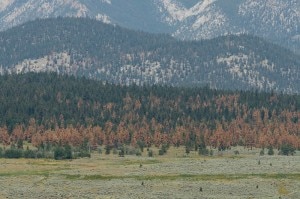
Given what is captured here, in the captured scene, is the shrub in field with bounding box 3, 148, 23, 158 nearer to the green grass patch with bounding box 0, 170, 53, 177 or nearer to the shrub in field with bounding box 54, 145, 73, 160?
the shrub in field with bounding box 54, 145, 73, 160

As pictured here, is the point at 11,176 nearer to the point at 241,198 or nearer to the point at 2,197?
the point at 2,197

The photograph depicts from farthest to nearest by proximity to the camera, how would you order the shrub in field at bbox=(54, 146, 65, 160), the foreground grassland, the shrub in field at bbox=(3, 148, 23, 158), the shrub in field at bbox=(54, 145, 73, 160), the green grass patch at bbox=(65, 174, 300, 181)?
1. the shrub in field at bbox=(3, 148, 23, 158)
2. the shrub in field at bbox=(54, 145, 73, 160)
3. the shrub in field at bbox=(54, 146, 65, 160)
4. the green grass patch at bbox=(65, 174, 300, 181)
5. the foreground grassland

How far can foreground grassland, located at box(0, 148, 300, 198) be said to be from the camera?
104m

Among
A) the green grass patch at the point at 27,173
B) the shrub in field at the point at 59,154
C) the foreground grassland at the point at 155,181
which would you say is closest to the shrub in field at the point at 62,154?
the shrub in field at the point at 59,154

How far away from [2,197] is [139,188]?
21900 mm

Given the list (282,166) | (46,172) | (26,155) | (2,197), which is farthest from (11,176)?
(26,155)

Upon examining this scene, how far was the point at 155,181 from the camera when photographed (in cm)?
11994

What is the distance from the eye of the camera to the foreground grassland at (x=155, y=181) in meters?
104

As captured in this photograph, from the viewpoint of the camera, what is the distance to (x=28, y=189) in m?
108

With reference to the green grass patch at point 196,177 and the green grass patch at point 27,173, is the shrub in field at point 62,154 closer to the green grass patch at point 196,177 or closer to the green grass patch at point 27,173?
the green grass patch at point 27,173

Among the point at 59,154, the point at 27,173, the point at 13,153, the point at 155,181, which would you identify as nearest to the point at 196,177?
the point at 155,181

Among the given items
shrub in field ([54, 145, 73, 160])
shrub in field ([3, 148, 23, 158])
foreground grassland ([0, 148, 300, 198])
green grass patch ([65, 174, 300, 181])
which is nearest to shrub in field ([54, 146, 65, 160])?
shrub in field ([54, 145, 73, 160])

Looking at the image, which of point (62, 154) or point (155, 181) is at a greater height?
point (62, 154)

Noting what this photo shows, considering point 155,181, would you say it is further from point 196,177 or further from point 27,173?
point 27,173
